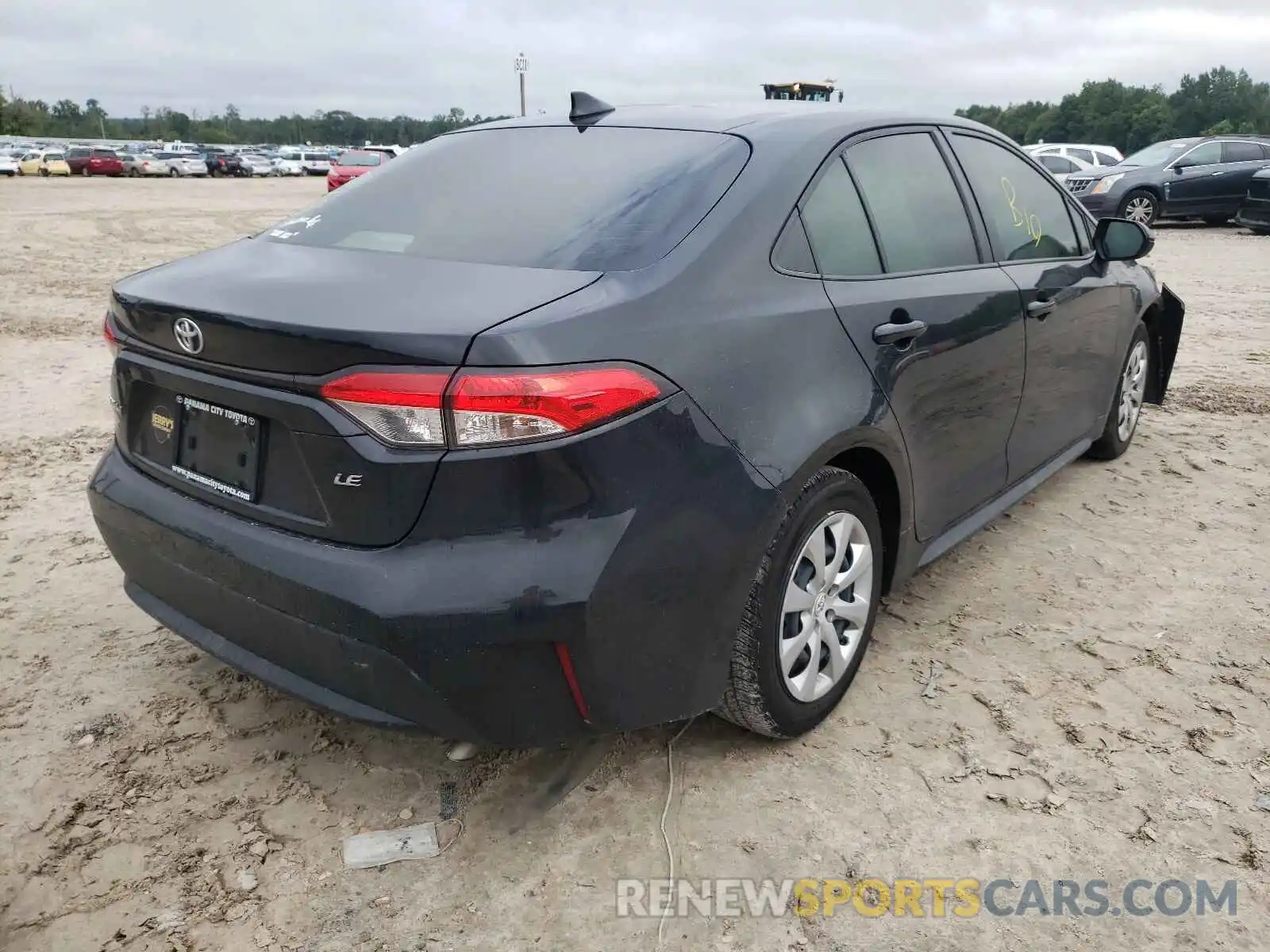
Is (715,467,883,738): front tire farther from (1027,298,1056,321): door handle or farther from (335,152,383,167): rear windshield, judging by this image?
(335,152,383,167): rear windshield

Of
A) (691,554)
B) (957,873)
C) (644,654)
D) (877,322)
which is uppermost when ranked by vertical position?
(877,322)

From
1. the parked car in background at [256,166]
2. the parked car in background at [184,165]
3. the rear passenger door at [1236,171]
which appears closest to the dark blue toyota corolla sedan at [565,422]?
the rear passenger door at [1236,171]

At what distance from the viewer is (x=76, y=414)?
5598mm

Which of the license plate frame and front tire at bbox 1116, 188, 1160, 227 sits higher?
front tire at bbox 1116, 188, 1160, 227

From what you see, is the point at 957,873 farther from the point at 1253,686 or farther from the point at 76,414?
the point at 76,414

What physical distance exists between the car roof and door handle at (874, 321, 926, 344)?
574 millimetres

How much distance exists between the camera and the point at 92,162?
1692 inches

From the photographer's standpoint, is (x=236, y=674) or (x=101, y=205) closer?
(x=236, y=674)

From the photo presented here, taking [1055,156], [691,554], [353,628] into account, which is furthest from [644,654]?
[1055,156]

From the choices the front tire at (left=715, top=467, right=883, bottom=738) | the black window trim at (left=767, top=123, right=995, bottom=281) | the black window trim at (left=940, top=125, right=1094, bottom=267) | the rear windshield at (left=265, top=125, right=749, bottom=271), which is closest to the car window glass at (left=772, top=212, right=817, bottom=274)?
the black window trim at (left=767, top=123, right=995, bottom=281)

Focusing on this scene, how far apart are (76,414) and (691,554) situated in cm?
486

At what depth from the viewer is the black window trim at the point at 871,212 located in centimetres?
249

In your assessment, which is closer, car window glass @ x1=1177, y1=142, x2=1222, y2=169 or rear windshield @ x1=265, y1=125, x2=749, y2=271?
rear windshield @ x1=265, y1=125, x2=749, y2=271

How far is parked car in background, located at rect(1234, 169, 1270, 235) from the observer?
15336 mm
